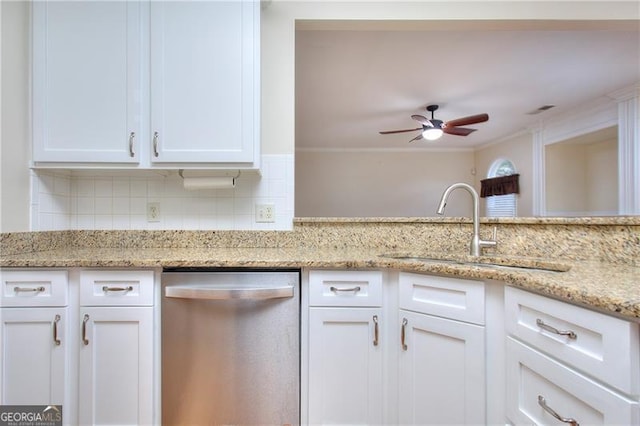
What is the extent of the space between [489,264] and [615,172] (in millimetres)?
4489

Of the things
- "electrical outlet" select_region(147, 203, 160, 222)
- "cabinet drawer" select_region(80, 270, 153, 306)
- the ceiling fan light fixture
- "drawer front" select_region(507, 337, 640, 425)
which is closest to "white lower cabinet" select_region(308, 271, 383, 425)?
"drawer front" select_region(507, 337, 640, 425)

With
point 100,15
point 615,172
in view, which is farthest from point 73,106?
point 615,172

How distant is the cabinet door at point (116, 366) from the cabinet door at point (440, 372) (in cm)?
102

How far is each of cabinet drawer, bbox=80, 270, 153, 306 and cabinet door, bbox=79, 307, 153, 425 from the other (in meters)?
0.03

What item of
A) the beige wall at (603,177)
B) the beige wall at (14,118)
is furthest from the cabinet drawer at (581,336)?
the beige wall at (603,177)

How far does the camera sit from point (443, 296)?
1.06 metres

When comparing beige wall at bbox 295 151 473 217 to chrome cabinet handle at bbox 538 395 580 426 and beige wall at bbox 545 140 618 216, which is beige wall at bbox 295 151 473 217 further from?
chrome cabinet handle at bbox 538 395 580 426

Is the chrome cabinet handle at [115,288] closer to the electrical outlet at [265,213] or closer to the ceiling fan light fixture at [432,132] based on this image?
the electrical outlet at [265,213]

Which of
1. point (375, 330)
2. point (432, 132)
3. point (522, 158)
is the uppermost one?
point (432, 132)

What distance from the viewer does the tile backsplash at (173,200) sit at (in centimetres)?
161

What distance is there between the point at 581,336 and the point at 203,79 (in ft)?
5.53

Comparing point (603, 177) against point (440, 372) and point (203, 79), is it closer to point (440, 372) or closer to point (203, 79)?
point (440, 372)

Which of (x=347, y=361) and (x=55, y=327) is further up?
(x=55, y=327)

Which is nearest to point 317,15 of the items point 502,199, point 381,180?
Result: point 381,180
